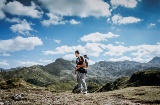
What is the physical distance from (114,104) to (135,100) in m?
4.39

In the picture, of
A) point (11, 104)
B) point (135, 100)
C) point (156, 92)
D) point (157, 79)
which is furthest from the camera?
point (157, 79)

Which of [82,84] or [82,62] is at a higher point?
[82,62]

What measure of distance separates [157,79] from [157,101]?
136 meters

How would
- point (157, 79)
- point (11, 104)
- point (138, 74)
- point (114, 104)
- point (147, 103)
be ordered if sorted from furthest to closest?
point (138, 74) → point (157, 79) → point (147, 103) → point (114, 104) → point (11, 104)

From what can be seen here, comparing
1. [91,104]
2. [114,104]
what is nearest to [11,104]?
[91,104]

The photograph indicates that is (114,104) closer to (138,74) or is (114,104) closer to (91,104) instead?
(91,104)

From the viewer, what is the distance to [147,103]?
69.9 ft

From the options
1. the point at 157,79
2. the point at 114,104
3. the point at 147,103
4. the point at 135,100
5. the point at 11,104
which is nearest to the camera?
the point at 11,104

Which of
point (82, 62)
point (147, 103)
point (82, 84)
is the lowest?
point (147, 103)

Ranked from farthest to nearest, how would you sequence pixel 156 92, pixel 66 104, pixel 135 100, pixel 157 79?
pixel 157 79 → pixel 156 92 → pixel 135 100 → pixel 66 104

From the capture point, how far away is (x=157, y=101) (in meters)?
21.7

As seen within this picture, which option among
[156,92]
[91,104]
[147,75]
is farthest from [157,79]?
[91,104]

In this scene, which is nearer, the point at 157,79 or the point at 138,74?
the point at 157,79

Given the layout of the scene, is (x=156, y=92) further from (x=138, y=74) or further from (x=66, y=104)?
(x=138, y=74)
